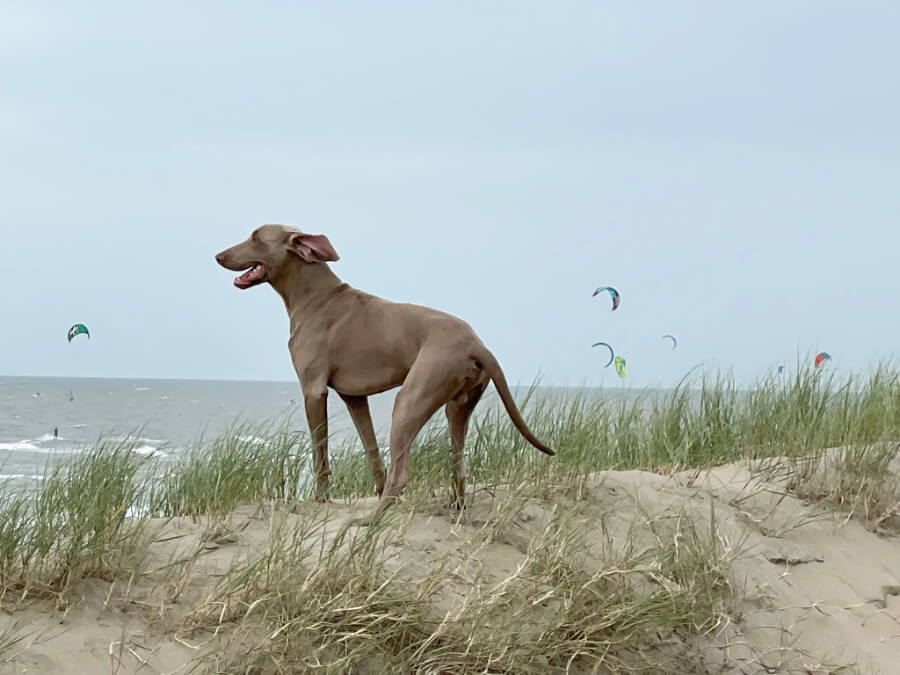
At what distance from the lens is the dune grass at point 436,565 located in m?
3.81

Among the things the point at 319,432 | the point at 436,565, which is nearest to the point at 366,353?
the point at 319,432

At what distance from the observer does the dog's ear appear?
478 centimetres

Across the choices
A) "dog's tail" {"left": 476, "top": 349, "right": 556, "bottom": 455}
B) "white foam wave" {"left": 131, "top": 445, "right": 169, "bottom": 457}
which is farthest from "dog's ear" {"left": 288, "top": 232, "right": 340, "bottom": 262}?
"white foam wave" {"left": 131, "top": 445, "right": 169, "bottom": 457}

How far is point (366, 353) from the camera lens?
4688 millimetres

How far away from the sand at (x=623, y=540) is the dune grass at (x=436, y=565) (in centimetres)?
10

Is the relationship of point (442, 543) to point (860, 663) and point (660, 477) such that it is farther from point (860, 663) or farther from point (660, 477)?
point (860, 663)

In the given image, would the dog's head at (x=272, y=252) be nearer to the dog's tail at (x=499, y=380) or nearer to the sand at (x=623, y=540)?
the dog's tail at (x=499, y=380)

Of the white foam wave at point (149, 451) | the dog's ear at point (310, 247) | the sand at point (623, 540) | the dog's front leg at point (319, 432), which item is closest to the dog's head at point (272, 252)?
the dog's ear at point (310, 247)

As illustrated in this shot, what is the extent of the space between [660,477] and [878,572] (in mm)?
1291

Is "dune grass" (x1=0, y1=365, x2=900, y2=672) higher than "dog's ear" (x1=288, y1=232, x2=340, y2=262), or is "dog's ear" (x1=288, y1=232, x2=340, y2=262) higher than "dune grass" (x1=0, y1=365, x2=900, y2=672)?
"dog's ear" (x1=288, y1=232, x2=340, y2=262)

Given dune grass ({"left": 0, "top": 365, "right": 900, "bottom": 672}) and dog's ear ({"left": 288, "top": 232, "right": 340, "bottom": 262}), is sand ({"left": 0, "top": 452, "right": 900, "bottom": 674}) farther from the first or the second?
dog's ear ({"left": 288, "top": 232, "right": 340, "bottom": 262})

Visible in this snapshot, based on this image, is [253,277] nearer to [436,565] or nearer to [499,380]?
A: [499,380]

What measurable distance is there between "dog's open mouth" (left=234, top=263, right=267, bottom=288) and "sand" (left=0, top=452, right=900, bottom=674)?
113cm

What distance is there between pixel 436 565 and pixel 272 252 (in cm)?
172
